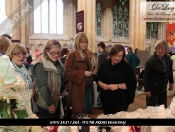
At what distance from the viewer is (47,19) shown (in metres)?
0.71

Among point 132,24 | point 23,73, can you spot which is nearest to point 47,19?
point 23,73

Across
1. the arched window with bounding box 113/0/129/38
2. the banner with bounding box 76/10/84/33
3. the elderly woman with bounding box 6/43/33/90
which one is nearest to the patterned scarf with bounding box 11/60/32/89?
the elderly woman with bounding box 6/43/33/90

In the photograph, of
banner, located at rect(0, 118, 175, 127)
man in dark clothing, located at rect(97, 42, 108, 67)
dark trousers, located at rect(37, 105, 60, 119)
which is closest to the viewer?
banner, located at rect(0, 118, 175, 127)

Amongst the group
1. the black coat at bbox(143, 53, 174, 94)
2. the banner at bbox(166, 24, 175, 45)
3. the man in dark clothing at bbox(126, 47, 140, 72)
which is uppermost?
the banner at bbox(166, 24, 175, 45)

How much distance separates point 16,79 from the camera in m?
0.61

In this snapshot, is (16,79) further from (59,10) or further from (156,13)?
(156,13)

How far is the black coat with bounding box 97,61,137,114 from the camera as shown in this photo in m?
0.81

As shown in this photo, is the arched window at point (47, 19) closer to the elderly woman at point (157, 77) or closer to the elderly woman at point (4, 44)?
the elderly woman at point (4, 44)

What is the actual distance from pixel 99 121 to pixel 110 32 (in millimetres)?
345

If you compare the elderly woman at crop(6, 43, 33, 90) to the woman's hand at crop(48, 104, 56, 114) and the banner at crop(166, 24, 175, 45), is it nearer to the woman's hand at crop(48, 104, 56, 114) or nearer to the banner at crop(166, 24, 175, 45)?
the woman's hand at crop(48, 104, 56, 114)

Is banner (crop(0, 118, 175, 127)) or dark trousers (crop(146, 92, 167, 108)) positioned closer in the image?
banner (crop(0, 118, 175, 127))

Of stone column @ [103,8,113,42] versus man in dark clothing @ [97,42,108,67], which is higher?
stone column @ [103,8,113,42]

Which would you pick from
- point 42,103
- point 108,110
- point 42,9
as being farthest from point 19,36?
point 108,110

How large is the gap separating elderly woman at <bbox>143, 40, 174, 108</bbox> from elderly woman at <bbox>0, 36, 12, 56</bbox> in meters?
0.49
